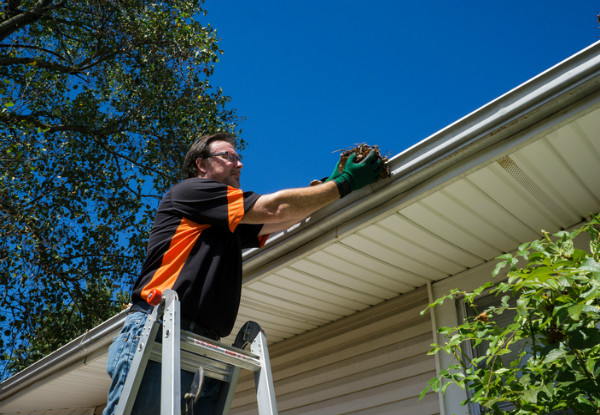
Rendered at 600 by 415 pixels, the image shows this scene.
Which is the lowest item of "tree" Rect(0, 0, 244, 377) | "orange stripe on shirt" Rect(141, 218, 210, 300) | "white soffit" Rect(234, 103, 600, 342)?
"orange stripe on shirt" Rect(141, 218, 210, 300)

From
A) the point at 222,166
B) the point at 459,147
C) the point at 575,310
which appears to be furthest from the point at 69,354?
the point at 575,310

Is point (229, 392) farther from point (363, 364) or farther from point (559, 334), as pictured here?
point (363, 364)

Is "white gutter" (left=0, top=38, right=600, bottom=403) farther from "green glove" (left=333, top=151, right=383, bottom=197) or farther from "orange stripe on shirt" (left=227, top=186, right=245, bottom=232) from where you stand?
"orange stripe on shirt" (left=227, top=186, right=245, bottom=232)

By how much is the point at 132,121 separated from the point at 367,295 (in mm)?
9422

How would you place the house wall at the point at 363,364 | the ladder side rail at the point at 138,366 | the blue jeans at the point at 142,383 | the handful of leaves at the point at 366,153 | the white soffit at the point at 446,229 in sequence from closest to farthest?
the ladder side rail at the point at 138,366 → the blue jeans at the point at 142,383 → the white soffit at the point at 446,229 → the handful of leaves at the point at 366,153 → the house wall at the point at 363,364

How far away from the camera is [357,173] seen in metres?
2.95

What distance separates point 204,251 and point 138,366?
2.06 feet

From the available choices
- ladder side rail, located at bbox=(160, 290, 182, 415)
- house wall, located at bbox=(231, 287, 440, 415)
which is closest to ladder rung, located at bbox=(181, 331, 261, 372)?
ladder side rail, located at bbox=(160, 290, 182, 415)

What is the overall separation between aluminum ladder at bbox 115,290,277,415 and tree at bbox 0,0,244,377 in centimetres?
909

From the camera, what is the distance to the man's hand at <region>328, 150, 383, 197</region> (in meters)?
2.94

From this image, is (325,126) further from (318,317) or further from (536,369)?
(536,369)

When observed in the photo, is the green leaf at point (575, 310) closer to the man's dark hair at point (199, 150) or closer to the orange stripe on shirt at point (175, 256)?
the orange stripe on shirt at point (175, 256)

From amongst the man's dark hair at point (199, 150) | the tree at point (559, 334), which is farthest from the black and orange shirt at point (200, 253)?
the tree at point (559, 334)

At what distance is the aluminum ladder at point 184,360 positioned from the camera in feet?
6.62
